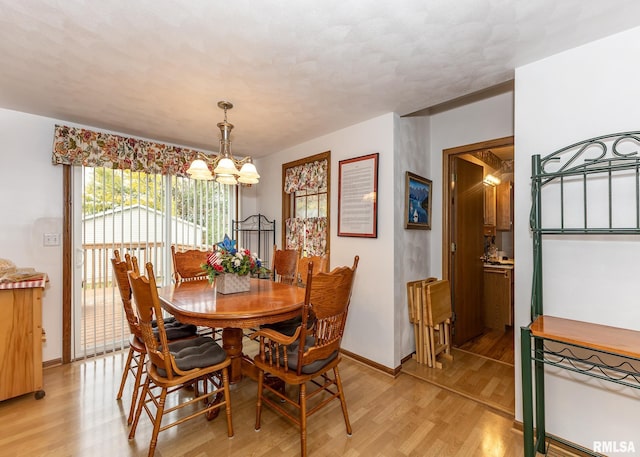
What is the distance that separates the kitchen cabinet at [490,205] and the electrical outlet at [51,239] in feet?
17.1

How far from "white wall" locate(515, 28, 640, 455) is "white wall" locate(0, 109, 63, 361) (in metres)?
4.03

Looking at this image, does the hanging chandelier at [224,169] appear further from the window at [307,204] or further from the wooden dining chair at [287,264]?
Result: the window at [307,204]

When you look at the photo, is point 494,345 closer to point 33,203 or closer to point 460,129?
point 460,129

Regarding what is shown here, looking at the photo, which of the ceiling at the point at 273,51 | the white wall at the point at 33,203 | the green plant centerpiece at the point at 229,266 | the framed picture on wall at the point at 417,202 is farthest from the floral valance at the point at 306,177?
the white wall at the point at 33,203

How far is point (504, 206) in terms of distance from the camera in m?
4.30

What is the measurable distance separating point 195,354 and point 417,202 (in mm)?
2367

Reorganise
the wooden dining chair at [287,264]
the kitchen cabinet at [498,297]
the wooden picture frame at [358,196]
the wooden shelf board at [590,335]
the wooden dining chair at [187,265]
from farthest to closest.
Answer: the kitchen cabinet at [498,297]
the wooden dining chair at [287,264]
the wooden dining chair at [187,265]
the wooden picture frame at [358,196]
the wooden shelf board at [590,335]

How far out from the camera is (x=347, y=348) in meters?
3.12

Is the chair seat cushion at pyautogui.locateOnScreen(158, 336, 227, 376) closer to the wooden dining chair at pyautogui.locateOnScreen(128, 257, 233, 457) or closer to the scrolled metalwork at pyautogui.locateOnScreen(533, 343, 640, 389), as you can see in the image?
the wooden dining chair at pyautogui.locateOnScreen(128, 257, 233, 457)

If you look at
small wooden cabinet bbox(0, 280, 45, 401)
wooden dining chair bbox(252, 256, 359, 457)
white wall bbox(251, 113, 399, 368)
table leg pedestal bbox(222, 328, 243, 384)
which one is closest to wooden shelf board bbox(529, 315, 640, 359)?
wooden dining chair bbox(252, 256, 359, 457)

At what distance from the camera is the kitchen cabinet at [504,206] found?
425 centimetres

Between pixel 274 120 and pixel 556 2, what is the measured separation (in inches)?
86.6

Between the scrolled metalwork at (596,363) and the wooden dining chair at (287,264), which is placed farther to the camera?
the wooden dining chair at (287,264)

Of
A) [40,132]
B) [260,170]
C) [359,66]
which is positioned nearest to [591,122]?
[359,66]
